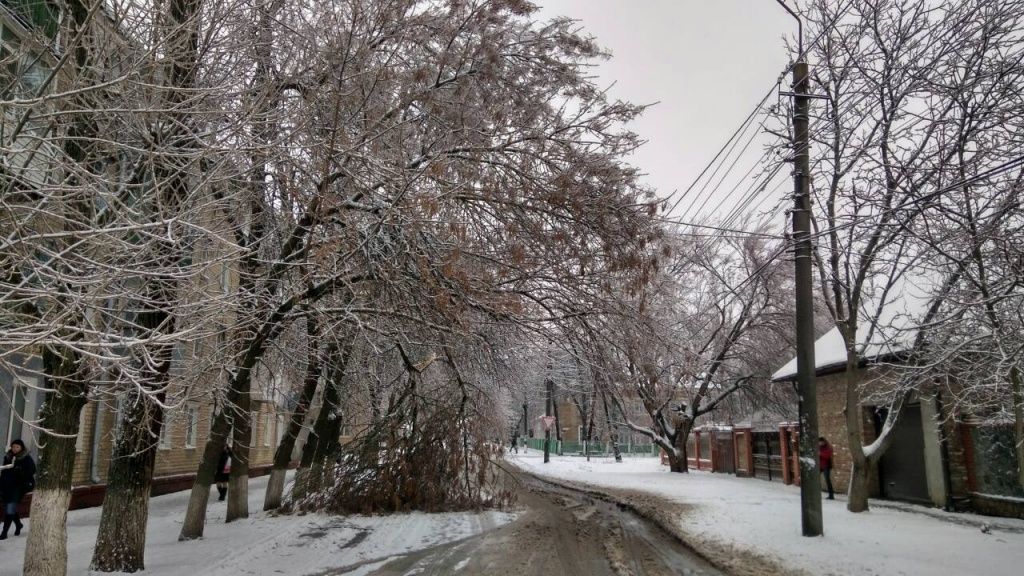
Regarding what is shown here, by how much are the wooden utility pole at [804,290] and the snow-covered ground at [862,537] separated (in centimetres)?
92

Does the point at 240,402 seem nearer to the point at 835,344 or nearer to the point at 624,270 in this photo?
the point at 624,270

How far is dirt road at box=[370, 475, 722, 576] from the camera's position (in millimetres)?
9367

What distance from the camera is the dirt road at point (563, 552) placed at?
9367 mm

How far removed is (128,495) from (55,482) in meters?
1.52

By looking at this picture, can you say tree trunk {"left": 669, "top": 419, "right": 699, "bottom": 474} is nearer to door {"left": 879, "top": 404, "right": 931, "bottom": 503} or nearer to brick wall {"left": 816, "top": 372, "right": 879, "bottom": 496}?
brick wall {"left": 816, "top": 372, "right": 879, "bottom": 496}

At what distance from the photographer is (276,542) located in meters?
11.4

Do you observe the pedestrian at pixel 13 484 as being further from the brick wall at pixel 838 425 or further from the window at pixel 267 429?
the window at pixel 267 429

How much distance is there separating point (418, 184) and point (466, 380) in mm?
7824

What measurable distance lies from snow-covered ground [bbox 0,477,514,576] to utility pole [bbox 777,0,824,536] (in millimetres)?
5922

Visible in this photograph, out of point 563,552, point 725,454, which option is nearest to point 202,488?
point 563,552

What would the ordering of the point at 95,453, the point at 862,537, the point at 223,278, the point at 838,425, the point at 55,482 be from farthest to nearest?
the point at 838,425, the point at 95,453, the point at 223,278, the point at 862,537, the point at 55,482

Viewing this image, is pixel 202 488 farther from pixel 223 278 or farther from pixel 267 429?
pixel 267 429

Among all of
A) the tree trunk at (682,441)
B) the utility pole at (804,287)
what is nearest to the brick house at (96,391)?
the utility pole at (804,287)

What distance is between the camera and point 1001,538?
10.4 meters
